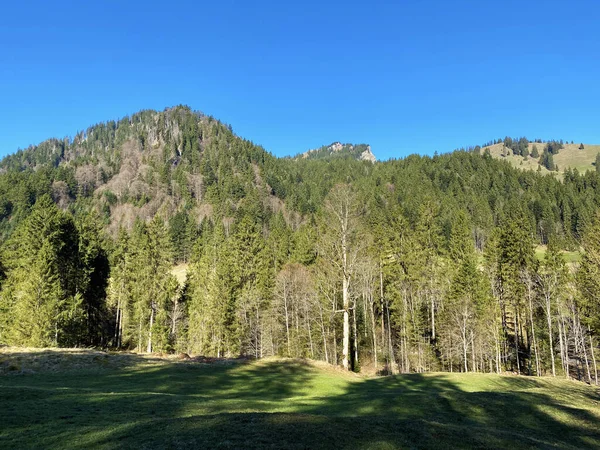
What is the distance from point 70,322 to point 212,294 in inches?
606

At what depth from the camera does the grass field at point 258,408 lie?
8281 mm

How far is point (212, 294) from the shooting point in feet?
157

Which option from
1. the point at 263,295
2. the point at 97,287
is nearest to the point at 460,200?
the point at 263,295

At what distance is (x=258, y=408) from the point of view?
12.7 metres

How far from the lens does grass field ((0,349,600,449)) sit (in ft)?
27.2

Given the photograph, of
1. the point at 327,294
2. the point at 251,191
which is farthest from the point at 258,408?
the point at 251,191

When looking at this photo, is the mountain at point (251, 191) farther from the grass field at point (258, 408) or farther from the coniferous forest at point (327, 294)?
the grass field at point (258, 408)

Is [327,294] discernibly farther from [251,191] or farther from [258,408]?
[251,191]

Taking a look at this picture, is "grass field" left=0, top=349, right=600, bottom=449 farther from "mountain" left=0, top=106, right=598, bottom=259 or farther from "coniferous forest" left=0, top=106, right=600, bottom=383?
"mountain" left=0, top=106, right=598, bottom=259

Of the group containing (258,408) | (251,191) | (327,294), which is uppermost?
(251,191)

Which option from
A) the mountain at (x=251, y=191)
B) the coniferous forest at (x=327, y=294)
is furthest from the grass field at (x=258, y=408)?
the mountain at (x=251, y=191)

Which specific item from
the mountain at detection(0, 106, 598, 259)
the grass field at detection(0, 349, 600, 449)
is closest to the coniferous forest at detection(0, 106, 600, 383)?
the grass field at detection(0, 349, 600, 449)

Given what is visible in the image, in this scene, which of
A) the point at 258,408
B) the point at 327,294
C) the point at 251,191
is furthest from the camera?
the point at 251,191

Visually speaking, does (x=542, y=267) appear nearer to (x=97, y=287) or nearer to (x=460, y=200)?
(x=97, y=287)
